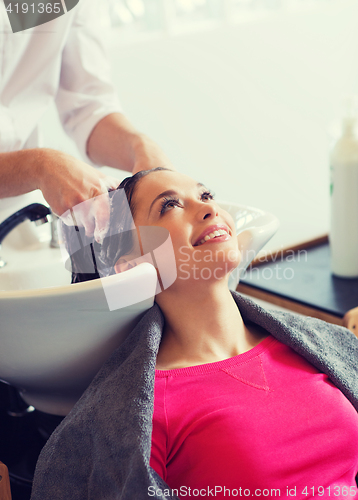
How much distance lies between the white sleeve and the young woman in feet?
1.27

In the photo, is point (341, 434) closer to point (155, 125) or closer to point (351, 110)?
point (351, 110)

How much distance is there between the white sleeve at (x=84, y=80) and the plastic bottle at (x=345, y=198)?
23.5 inches

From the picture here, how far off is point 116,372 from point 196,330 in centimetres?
16

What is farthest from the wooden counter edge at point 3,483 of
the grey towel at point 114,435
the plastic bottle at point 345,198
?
the plastic bottle at point 345,198

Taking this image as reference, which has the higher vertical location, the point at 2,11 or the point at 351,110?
the point at 2,11

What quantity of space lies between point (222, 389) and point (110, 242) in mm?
313

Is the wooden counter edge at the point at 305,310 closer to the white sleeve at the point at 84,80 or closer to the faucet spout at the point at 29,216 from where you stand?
the white sleeve at the point at 84,80

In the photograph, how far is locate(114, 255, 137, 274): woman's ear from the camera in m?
0.87

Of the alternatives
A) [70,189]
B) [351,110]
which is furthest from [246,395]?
[351,110]

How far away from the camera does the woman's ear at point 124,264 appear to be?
0.87 metres

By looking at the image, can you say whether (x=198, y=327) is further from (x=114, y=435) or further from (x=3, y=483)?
(x=3, y=483)

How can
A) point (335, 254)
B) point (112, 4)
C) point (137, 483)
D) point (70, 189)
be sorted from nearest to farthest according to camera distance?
point (137, 483) → point (70, 189) → point (335, 254) → point (112, 4)

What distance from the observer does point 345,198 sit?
4.40ft

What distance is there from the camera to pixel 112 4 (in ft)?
5.40
